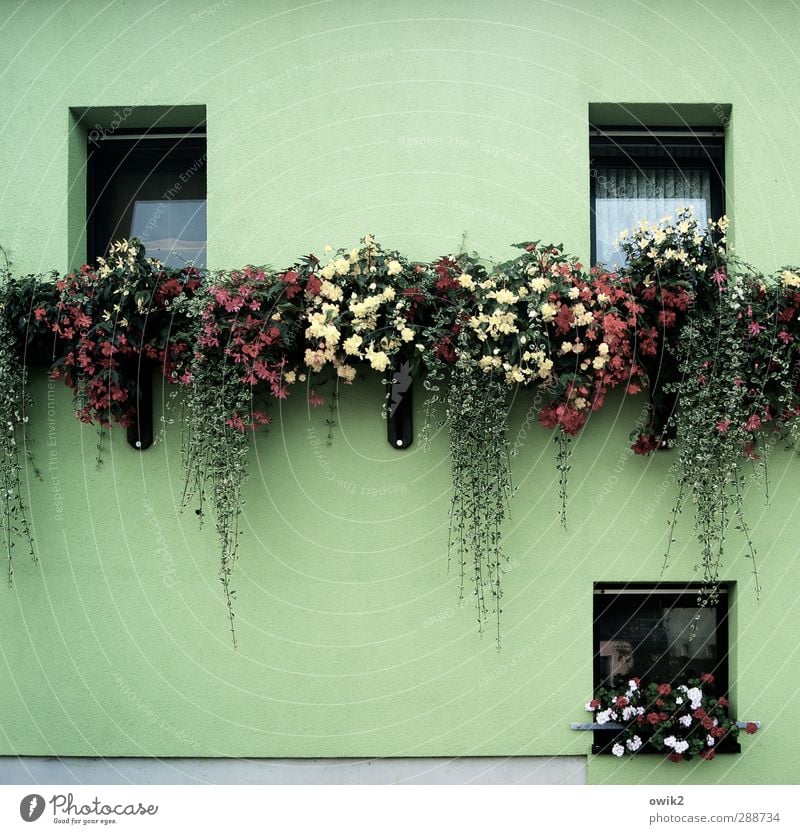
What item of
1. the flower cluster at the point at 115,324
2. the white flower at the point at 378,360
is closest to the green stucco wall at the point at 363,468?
the flower cluster at the point at 115,324

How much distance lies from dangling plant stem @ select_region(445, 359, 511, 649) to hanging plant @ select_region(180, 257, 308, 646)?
73 centimetres

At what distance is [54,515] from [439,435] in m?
1.84

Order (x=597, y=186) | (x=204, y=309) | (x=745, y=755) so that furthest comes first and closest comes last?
(x=597, y=186) → (x=745, y=755) → (x=204, y=309)

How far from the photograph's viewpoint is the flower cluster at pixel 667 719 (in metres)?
4.28

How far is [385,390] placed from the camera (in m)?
4.40

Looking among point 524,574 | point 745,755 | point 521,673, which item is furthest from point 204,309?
point 745,755

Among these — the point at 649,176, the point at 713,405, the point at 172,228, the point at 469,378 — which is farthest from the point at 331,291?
the point at 649,176

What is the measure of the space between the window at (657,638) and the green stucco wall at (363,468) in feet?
0.45

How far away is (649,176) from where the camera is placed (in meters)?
4.77

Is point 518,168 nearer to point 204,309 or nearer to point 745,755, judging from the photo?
point 204,309

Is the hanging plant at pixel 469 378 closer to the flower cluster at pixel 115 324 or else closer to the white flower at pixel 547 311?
the white flower at pixel 547 311

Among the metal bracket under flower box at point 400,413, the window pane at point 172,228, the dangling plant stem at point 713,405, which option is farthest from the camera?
the window pane at point 172,228

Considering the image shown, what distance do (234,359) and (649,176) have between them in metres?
2.29

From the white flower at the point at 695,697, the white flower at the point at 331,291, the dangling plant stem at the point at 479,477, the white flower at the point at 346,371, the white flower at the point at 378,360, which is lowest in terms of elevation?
the white flower at the point at 695,697
